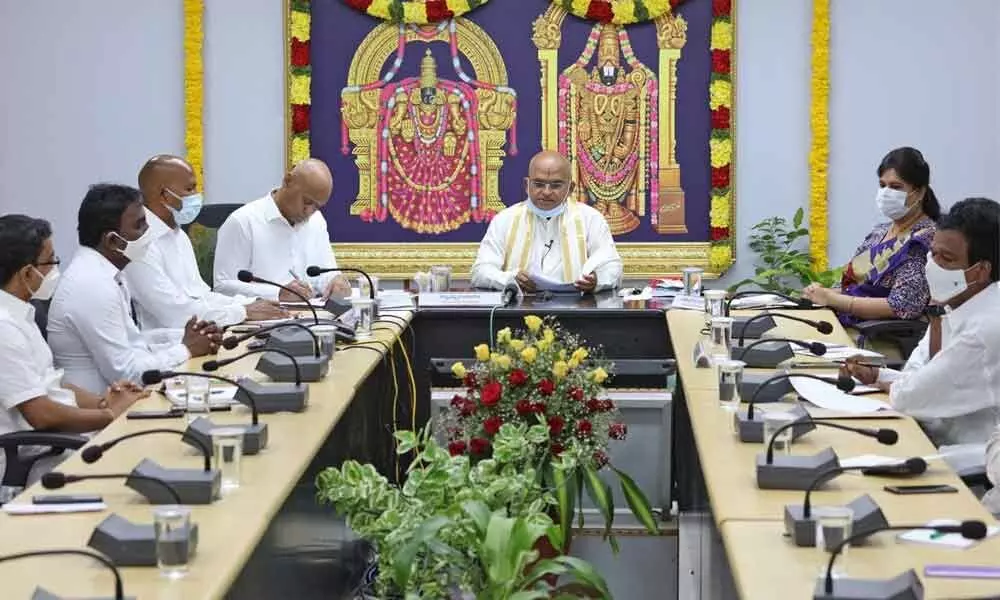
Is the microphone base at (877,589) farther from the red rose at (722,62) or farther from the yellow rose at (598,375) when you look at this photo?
the red rose at (722,62)

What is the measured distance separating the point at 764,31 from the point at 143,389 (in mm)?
4751

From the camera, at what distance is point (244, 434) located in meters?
Result: 3.56

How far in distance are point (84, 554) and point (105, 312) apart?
2.73m

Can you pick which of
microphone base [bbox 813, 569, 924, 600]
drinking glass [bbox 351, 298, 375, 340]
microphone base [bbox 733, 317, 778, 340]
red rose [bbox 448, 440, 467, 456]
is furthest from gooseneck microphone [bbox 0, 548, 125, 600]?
microphone base [bbox 733, 317, 778, 340]

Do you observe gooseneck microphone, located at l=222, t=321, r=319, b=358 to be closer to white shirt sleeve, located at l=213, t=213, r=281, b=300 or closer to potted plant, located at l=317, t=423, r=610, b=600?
potted plant, located at l=317, t=423, r=610, b=600

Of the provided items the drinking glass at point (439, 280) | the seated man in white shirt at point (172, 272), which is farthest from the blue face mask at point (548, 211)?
the seated man in white shirt at point (172, 272)

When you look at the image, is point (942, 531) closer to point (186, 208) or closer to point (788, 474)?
point (788, 474)

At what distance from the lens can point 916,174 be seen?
6.42 metres

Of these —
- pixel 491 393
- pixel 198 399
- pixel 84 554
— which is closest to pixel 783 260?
pixel 491 393

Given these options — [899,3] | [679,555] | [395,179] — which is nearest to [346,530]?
[679,555]

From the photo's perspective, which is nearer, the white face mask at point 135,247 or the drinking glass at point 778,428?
the drinking glass at point 778,428

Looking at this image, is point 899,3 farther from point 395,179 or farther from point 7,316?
Answer: point 7,316

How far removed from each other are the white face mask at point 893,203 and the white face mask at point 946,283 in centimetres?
196

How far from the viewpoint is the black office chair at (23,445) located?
429 centimetres
